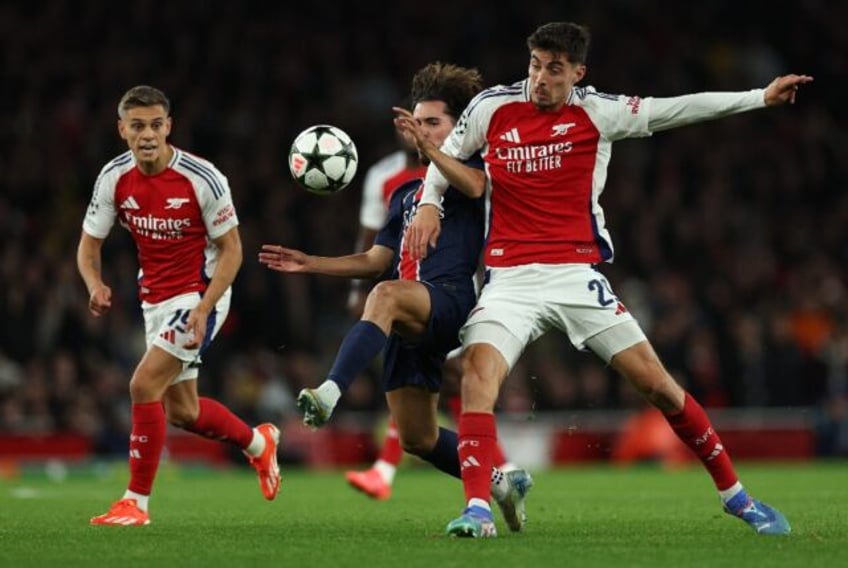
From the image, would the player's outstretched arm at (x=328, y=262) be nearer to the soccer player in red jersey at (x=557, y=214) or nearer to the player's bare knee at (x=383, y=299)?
the player's bare knee at (x=383, y=299)

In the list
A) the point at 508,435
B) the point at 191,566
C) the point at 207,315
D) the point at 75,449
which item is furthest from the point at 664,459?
the point at 191,566

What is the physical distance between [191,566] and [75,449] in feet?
35.1

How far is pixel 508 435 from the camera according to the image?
55.3ft

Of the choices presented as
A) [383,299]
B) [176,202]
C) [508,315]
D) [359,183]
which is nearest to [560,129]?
[508,315]

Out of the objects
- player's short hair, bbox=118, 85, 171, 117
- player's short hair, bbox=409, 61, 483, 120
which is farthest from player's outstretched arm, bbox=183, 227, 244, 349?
player's short hair, bbox=409, 61, 483, 120

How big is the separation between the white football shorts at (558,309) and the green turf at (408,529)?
0.83 meters

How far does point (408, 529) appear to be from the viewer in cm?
757

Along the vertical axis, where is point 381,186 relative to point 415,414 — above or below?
above

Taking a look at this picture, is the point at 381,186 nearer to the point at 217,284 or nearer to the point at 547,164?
→ the point at 217,284

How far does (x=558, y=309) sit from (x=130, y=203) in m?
2.47

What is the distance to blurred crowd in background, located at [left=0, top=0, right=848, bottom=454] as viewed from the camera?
16719 mm

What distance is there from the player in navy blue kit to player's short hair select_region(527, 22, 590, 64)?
610mm

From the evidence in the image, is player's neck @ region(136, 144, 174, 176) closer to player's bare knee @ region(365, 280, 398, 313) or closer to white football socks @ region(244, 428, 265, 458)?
white football socks @ region(244, 428, 265, 458)

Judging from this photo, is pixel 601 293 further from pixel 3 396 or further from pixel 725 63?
pixel 725 63
